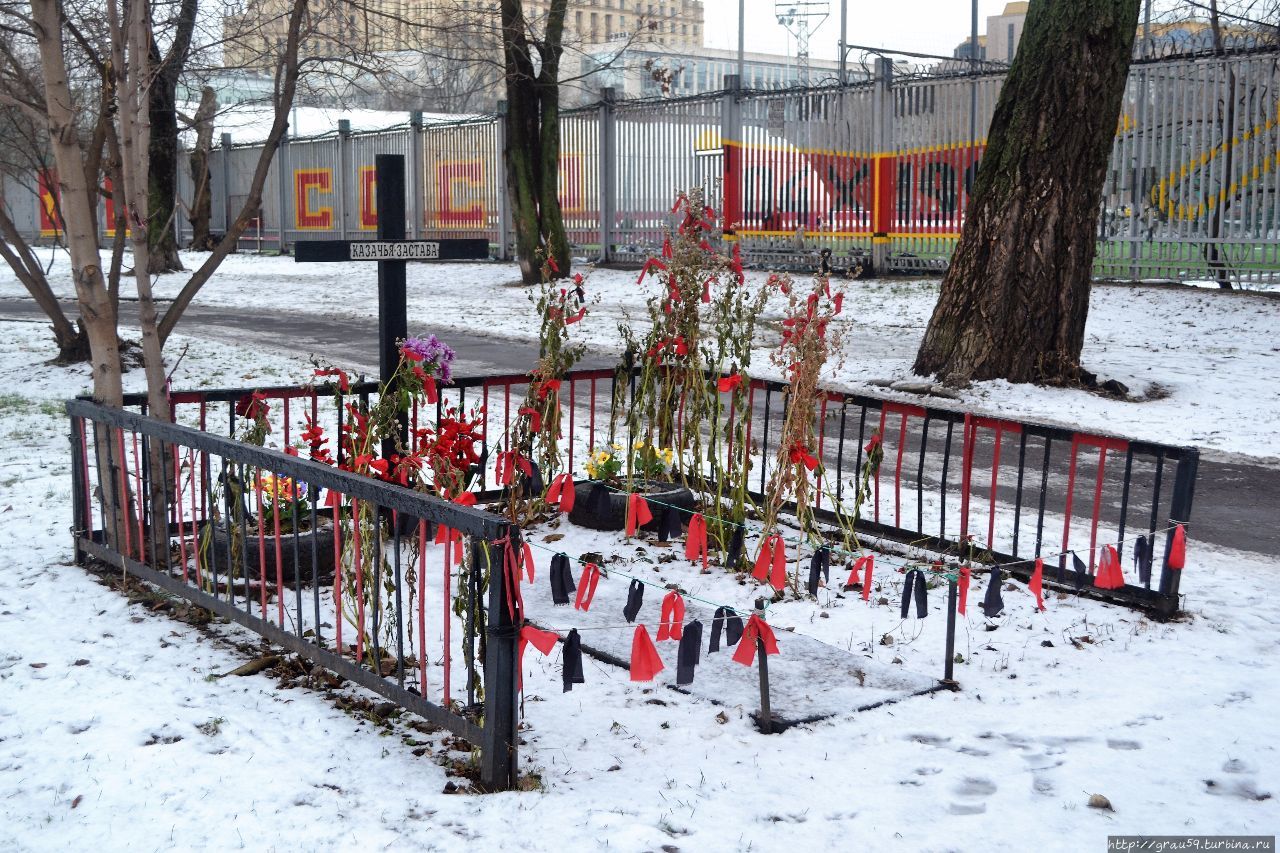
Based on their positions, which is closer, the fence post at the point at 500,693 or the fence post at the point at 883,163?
the fence post at the point at 500,693

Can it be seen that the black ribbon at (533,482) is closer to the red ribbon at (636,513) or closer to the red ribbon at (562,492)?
the red ribbon at (562,492)

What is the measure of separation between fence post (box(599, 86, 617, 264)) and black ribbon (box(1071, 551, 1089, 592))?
69.1ft

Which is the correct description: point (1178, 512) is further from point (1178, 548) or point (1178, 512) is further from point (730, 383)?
point (730, 383)

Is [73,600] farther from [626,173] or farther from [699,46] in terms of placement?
[699,46]

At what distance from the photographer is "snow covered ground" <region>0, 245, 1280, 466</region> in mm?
11523

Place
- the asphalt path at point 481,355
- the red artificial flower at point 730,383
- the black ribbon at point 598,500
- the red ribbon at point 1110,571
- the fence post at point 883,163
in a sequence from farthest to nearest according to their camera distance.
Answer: the fence post at point 883,163, the asphalt path at point 481,355, the black ribbon at point 598,500, the red artificial flower at point 730,383, the red ribbon at point 1110,571

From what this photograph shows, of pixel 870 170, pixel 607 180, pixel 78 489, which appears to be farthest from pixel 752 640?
pixel 607 180

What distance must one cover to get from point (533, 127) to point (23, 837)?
20.6 metres

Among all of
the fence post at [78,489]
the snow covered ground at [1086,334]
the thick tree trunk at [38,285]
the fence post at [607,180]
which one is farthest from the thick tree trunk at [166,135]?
the fence post at [607,180]

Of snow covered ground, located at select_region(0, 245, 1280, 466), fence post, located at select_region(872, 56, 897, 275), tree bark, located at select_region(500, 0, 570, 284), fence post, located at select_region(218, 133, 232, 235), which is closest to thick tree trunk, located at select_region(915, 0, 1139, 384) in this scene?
snow covered ground, located at select_region(0, 245, 1280, 466)

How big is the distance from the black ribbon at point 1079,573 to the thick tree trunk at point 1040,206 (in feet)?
20.3

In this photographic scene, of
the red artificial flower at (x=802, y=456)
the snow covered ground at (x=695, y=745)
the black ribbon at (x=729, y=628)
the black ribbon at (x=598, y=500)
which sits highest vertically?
the red artificial flower at (x=802, y=456)

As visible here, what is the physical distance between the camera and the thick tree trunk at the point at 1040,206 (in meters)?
12.1

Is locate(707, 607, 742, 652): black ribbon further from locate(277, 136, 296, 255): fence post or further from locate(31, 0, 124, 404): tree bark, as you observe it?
locate(277, 136, 296, 255): fence post
